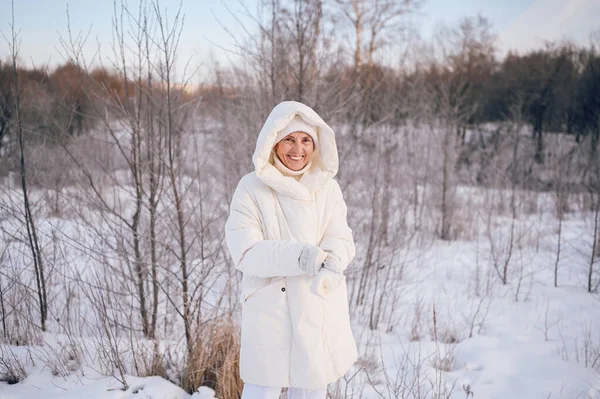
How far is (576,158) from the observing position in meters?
10.1

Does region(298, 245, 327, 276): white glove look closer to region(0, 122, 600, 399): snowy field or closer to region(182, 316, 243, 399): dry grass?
region(0, 122, 600, 399): snowy field

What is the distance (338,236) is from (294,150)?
Answer: 1.48 feet

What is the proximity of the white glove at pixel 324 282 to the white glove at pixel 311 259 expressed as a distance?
0.09 ft

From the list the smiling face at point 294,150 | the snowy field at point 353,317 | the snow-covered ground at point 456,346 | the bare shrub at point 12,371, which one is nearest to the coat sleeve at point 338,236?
the smiling face at point 294,150

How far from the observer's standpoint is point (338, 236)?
1.83 meters

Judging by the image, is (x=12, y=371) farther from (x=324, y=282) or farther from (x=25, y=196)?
(x=324, y=282)

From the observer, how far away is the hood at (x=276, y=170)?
176 cm

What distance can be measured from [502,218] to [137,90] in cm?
924


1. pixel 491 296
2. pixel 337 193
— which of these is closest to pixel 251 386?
pixel 337 193

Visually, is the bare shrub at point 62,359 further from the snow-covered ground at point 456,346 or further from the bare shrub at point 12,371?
the bare shrub at point 12,371

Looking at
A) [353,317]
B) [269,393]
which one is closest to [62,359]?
[269,393]

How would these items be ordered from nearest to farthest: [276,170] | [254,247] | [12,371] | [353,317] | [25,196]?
[254,247] → [276,170] → [12,371] → [25,196] → [353,317]

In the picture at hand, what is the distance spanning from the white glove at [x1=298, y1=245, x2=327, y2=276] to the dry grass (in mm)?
1302

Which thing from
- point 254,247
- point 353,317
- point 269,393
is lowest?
point 353,317
